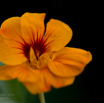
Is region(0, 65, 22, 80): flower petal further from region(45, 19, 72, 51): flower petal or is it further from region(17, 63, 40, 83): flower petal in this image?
region(45, 19, 72, 51): flower petal

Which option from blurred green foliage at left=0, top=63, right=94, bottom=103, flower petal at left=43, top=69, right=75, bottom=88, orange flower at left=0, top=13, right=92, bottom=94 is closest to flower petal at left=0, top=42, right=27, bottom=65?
orange flower at left=0, top=13, right=92, bottom=94

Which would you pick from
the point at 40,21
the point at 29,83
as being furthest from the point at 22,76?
the point at 40,21

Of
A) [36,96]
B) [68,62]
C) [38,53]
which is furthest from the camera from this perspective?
[36,96]

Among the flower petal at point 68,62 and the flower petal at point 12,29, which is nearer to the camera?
the flower petal at point 68,62

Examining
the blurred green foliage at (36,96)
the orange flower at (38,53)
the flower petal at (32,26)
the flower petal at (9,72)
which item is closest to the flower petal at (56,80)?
the orange flower at (38,53)

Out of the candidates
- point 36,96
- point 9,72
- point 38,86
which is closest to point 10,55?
point 9,72

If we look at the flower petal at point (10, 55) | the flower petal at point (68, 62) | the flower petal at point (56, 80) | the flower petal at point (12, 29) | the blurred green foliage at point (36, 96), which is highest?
the flower petal at point (12, 29)

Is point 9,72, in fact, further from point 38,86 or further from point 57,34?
point 57,34

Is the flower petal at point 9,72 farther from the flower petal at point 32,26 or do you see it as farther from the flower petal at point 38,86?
the flower petal at point 32,26
